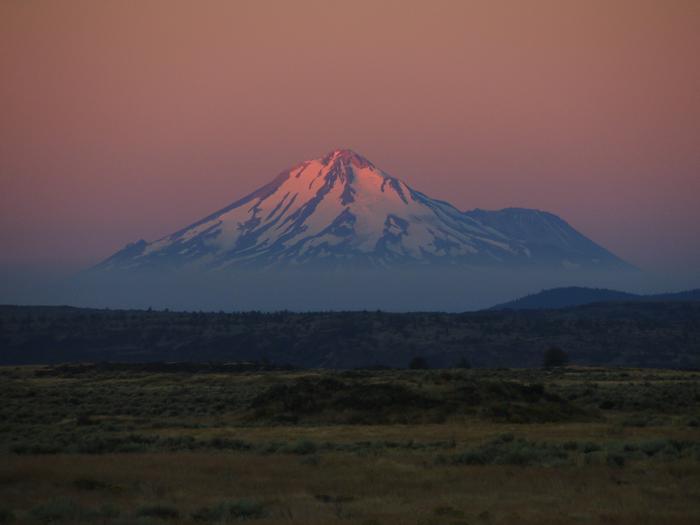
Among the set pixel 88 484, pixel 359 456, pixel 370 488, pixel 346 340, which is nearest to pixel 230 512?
pixel 370 488

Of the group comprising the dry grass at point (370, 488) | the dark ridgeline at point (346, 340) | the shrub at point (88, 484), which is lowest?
the dry grass at point (370, 488)

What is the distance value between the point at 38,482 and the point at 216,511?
5.48 meters

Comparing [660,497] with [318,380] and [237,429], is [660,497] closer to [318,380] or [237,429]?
[237,429]

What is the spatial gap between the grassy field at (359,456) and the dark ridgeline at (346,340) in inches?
2680

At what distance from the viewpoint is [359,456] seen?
2714 cm

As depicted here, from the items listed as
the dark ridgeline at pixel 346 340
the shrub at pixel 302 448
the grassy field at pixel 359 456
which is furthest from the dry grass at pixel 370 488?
the dark ridgeline at pixel 346 340

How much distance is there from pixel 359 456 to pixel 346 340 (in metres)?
99.3

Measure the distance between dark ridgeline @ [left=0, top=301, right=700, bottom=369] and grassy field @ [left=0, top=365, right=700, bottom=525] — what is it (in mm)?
68066

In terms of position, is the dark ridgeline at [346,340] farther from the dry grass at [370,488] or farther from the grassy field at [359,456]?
the dry grass at [370,488]

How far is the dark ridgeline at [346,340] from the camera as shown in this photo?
395 ft

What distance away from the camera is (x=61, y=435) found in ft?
110

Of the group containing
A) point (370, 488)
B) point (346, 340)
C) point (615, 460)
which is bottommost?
point (370, 488)

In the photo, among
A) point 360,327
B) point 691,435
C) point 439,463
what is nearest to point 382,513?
point 439,463

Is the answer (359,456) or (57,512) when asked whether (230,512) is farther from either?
(359,456)
